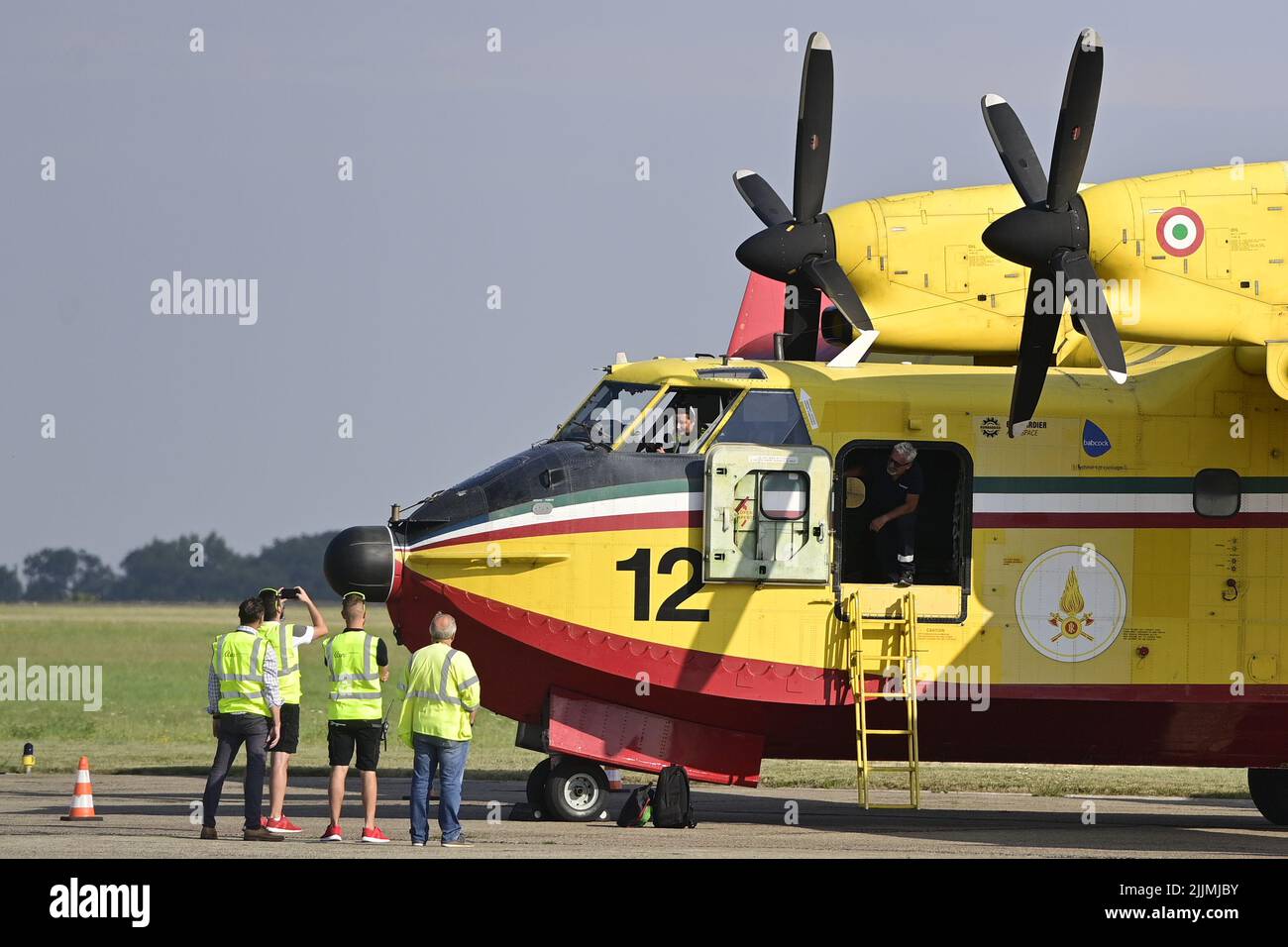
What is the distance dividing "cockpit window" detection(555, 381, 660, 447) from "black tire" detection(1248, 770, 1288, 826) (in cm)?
852

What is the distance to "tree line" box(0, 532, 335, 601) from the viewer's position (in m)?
165

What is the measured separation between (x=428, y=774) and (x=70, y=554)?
562 ft

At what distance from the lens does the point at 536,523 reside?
56.2 ft

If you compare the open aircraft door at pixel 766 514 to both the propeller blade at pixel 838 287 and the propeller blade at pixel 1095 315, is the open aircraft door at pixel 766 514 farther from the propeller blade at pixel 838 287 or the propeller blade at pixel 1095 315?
the propeller blade at pixel 1095 315

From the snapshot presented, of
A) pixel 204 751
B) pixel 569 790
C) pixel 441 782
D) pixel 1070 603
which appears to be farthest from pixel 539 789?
pixel 204 751

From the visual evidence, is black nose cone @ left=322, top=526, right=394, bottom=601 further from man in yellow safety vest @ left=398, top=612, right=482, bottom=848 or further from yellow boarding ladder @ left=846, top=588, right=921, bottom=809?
yellow boarding ladder @ left=846, top=588, right=921, bottom=809

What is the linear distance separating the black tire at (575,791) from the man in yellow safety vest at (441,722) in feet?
8.88

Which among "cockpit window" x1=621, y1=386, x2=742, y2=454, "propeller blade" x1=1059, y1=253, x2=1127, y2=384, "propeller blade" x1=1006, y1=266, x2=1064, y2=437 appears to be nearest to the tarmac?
"cockpit window" x1=621, y1=386, x2=742, y2=454

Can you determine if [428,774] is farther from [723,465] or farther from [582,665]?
[723,465]

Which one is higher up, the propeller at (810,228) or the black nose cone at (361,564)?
the propeller at (810,228)

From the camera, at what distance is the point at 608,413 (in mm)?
17828

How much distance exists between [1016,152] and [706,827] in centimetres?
730

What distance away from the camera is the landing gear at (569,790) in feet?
57.8

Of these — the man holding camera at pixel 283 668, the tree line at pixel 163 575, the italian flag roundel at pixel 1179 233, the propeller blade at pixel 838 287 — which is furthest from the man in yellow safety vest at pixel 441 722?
the tree line at pixel 163 575
